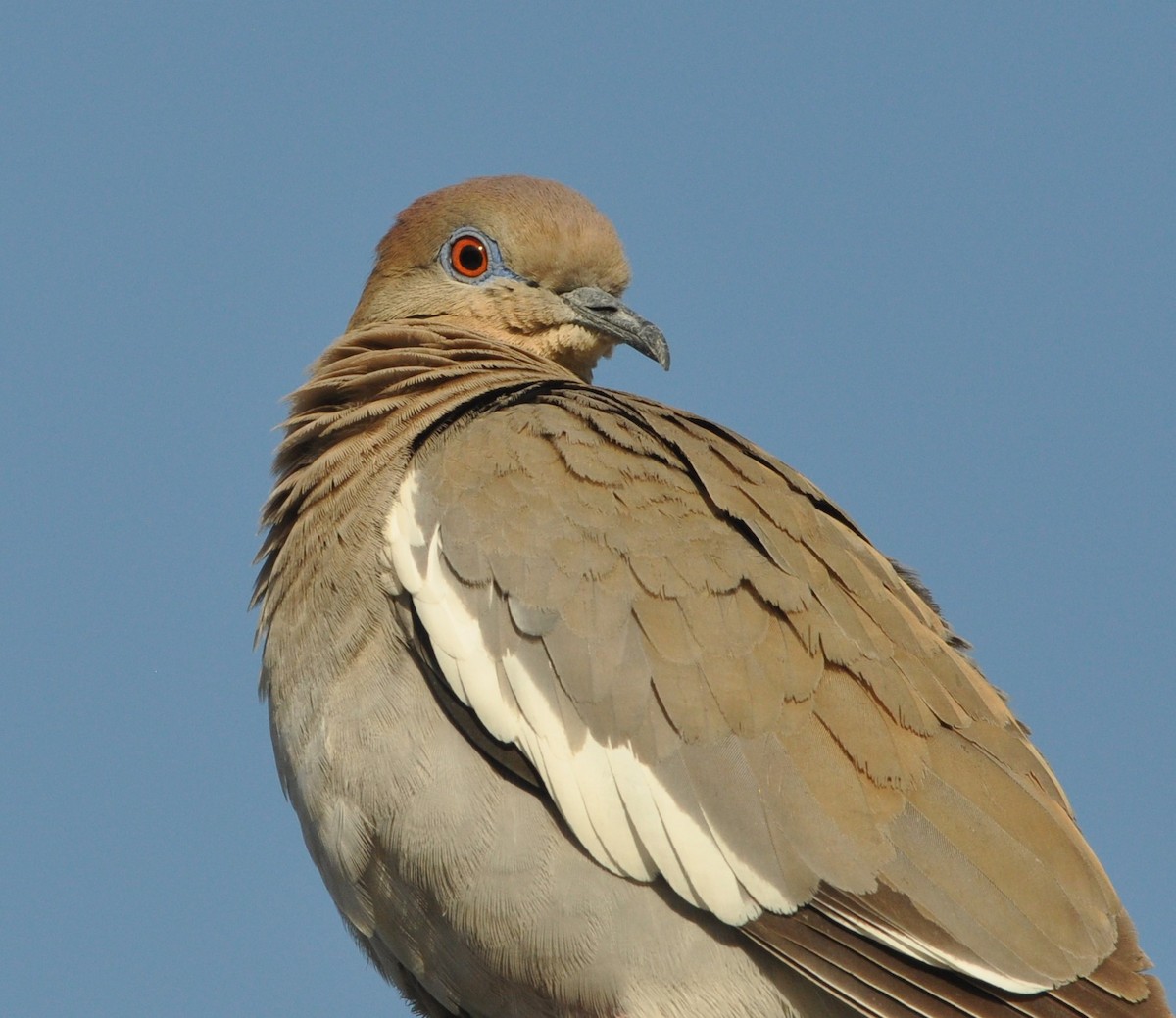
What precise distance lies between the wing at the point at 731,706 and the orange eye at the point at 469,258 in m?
1.45

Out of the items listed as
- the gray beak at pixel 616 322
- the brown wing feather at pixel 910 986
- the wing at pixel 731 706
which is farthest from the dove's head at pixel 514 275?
the brown wing feather at pixel 910 986

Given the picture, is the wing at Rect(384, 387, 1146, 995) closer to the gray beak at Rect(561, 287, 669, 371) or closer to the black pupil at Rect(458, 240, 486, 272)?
the gray beak at Rect(561, 287, 669, 371)

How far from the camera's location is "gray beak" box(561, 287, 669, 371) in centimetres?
611

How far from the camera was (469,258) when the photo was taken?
20.5 ft

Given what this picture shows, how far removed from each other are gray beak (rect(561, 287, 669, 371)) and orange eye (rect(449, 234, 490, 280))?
0.32 m

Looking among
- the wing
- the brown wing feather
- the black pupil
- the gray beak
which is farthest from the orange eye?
the brown wing feather

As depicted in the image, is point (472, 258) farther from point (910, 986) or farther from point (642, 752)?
point (910, 986)

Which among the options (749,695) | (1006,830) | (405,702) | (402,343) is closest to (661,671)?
(749,695)

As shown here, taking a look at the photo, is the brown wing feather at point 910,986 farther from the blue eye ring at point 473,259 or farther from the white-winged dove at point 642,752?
the blue eye ring at point 473,259

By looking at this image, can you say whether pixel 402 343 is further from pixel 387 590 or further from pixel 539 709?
pixel 539 709

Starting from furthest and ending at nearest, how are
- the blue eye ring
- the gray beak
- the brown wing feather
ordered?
1. the blue eye ring
2. the gray beak
3. the brown wing feather

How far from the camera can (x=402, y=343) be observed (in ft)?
18.8

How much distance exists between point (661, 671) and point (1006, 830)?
3.25 ft

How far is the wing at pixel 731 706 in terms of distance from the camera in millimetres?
4281
